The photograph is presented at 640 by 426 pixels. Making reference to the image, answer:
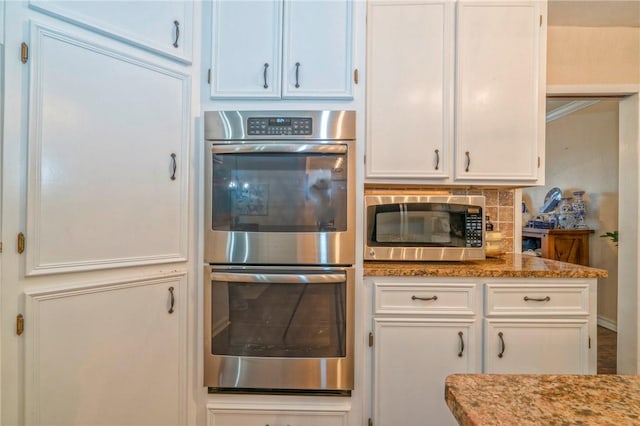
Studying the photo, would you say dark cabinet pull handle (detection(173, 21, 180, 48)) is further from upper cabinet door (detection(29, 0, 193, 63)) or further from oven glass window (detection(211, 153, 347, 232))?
oven glass window (detection(211, 153, 347, 232))

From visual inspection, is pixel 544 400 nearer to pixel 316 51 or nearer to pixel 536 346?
Answer: pixel 536 346

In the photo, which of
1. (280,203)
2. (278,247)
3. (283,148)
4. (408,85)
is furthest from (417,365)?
(408,85)

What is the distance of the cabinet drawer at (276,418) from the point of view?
1.42 metres

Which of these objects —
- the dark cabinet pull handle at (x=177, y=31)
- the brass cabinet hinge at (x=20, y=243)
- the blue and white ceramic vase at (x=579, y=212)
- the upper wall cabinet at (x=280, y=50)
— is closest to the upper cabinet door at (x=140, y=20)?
the dark cabinet pull handle at (x=177, y=31)

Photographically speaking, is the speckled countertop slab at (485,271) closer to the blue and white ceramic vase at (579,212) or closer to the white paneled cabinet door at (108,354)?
the white paneled cabinet door at (108,354)

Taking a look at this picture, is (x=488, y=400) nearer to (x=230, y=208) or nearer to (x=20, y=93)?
(x=230, y=208)

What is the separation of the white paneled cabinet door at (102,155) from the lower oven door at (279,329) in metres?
0.33

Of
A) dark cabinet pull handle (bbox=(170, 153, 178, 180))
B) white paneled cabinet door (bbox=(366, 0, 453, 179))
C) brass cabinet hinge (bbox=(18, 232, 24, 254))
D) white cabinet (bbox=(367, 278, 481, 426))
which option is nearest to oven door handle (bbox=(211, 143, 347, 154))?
dark cabinet pull handle (bbox=(170, 153, 178, 180))

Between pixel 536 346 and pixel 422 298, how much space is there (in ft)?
1.93

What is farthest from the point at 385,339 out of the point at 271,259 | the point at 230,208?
the point at 230,208

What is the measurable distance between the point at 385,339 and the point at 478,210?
85 cm

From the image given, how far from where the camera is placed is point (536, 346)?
1.47 meters

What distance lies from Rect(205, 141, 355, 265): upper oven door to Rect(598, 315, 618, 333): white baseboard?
381cm

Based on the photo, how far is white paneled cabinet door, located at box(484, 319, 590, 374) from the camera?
4.80 feet
